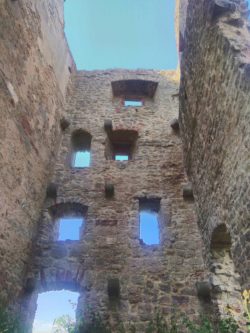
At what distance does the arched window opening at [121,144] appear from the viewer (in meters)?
9.98

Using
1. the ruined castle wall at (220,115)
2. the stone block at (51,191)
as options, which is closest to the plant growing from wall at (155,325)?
the ruined castle wall at (220,115)

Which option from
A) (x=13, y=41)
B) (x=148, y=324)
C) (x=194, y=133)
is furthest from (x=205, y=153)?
(x=13, y=41)

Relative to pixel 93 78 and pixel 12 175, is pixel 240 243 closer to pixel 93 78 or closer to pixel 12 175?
pixel 12 175

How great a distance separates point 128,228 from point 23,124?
3075mm

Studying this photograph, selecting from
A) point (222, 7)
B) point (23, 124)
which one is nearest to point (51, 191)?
point (23, 124)

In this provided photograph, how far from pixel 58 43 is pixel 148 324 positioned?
25.4 feet

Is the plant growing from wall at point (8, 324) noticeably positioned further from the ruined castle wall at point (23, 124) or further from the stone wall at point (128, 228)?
the stone wall at point (128, 228)

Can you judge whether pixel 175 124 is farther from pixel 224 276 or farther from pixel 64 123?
pixel 224 276

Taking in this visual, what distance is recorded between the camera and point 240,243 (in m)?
4.82

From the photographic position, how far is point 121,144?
1047 cm

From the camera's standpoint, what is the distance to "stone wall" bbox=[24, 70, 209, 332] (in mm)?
6531

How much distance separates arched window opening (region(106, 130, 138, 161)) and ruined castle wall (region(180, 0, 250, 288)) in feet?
8.35

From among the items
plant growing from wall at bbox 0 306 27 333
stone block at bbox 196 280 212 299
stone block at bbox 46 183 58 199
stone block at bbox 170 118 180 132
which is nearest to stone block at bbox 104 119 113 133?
stone block at bbox 170 118 180 132

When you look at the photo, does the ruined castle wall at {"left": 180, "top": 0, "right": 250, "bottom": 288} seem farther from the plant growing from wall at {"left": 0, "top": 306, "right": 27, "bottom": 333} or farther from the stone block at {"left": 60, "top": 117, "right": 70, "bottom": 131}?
the stone block at {"left": 60, "top": 117, "right": 70, "bottom": 131}
